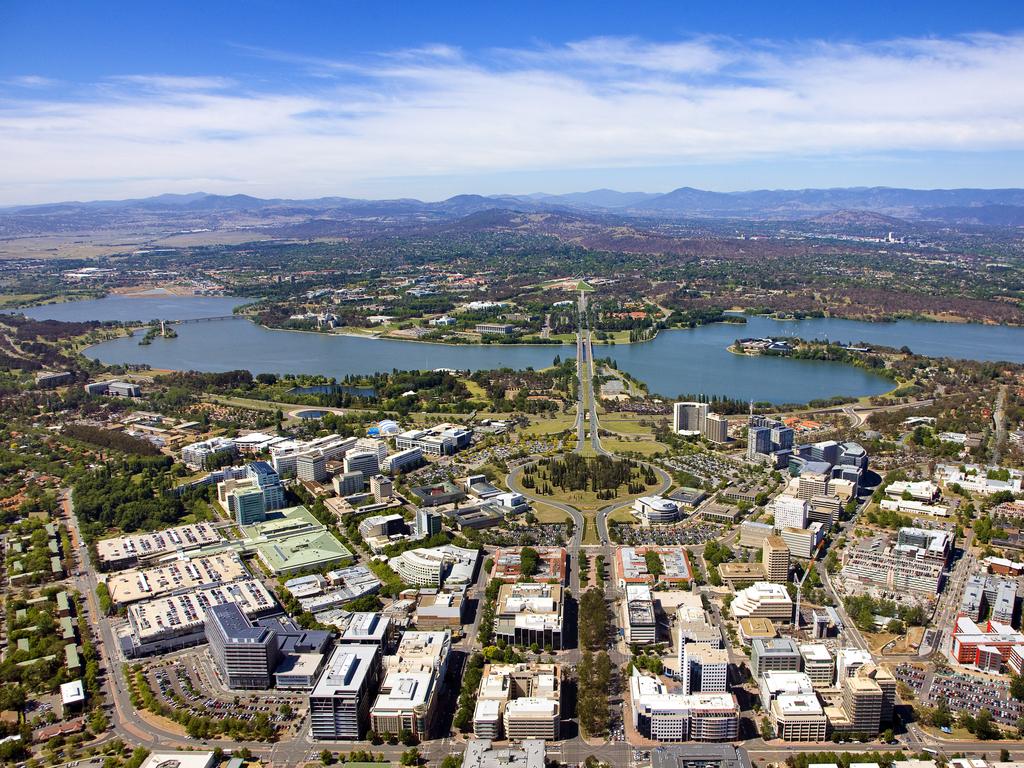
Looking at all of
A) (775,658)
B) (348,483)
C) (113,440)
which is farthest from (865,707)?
(113,440)

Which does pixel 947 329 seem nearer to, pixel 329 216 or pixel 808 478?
pixel 808 478

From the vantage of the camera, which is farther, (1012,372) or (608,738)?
(1012,372)

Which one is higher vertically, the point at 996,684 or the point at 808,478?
the point at 808,478

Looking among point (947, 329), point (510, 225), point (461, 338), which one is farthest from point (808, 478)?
point (510, 225)

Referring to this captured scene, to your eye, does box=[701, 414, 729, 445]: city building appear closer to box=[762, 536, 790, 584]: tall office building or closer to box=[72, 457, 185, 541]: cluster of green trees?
box=[762, 536, 790, 584]: tall office building

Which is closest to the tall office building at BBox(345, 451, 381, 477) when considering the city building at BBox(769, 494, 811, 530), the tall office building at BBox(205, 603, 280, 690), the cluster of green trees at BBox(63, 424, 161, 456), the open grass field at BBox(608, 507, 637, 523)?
the cluster of green trees at BBox(63, 424, 161, 456)

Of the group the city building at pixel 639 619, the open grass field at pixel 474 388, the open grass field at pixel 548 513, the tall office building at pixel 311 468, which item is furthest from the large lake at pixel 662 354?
the city building at pixel 639 619

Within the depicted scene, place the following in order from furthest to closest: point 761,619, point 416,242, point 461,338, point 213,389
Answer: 1. point 416,242
2. point 461,338
3. point 213,389
4. point 761,619
